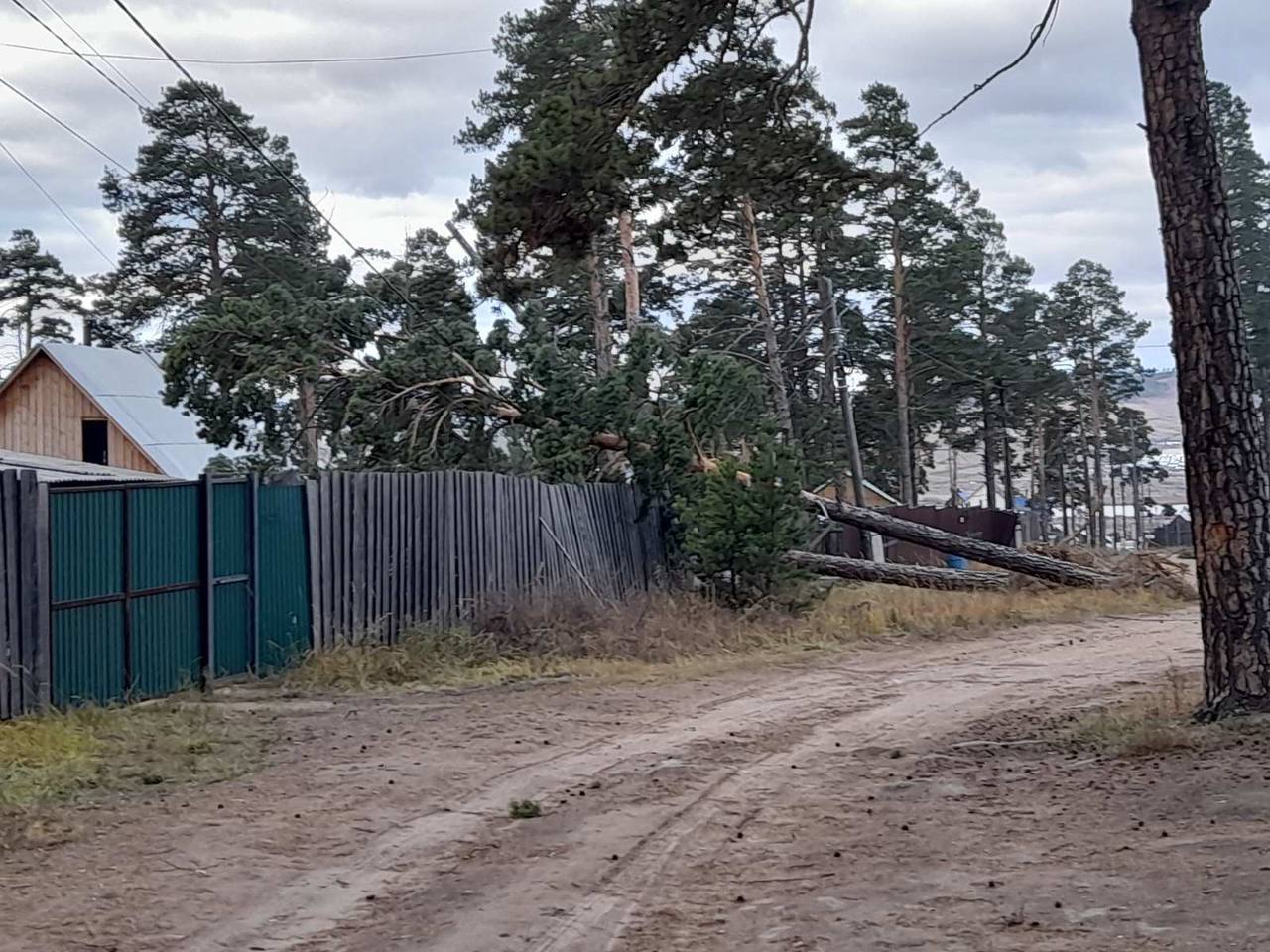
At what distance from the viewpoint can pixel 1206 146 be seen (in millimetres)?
7996

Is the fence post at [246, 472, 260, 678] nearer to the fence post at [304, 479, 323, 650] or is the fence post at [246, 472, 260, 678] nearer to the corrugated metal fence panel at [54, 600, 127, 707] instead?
the fence post at [304, 479, 323, 650]

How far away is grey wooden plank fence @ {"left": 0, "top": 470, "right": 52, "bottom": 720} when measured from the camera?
8.85 metres

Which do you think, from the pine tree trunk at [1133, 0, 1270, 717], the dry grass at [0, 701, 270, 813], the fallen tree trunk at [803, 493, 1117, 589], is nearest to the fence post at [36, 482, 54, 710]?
the dry grass at [0, 701, 270, 813]

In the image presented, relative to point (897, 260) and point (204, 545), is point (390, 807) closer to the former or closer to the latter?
point (204, 545)

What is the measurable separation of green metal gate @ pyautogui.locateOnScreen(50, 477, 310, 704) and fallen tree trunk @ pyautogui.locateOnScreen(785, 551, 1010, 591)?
8310 mm

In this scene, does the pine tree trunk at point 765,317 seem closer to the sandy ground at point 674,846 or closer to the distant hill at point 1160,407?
the sandy ground at point 674,846

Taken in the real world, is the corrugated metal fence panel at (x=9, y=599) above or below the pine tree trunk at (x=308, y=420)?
below

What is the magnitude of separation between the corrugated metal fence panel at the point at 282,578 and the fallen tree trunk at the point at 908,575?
798cm

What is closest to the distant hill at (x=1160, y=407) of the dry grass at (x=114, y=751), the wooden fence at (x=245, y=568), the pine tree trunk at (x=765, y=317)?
the pine tree trunk at (x=765, y=317)

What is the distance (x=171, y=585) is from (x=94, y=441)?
19155mm

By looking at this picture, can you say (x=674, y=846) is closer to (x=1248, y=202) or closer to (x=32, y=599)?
(x=32, y=599)

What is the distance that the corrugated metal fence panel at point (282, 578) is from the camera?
1168cm

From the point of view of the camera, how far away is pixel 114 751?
817 centimetres

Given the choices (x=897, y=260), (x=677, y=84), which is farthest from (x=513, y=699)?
(x=897, y=260)
